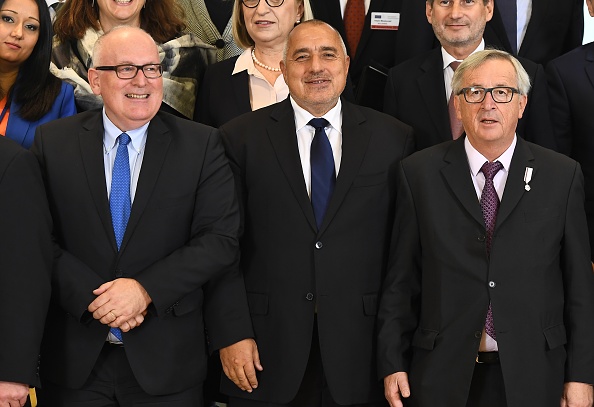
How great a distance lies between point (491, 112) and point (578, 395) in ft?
3.34

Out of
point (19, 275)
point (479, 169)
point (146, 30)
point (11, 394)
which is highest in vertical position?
point (146, 30)

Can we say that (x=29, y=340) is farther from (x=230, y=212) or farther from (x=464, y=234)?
(x=464, y=234)

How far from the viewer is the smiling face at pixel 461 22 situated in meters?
4.27

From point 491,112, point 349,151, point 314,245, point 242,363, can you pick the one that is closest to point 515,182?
point 491,112

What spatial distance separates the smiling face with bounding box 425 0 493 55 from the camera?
427cm

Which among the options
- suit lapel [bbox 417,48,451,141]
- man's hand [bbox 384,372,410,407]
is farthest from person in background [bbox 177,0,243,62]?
man's hand [bbox 384,372,410,407]

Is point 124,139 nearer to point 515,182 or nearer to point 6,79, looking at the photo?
point 6,79

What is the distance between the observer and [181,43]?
4.60m

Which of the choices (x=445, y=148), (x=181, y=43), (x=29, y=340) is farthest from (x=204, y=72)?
(x=29, y=340)

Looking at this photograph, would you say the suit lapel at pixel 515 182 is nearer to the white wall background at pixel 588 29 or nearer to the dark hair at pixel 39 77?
the white wall background at pixel 588 29

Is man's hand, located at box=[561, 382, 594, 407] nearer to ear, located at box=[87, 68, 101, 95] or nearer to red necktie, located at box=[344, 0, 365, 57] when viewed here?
ear, located at box=[87, 68, 101, 95]

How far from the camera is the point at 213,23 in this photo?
506cm

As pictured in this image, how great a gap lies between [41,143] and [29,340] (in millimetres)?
723

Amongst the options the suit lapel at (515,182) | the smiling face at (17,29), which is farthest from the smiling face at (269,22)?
the suit lapel at (515,182)
